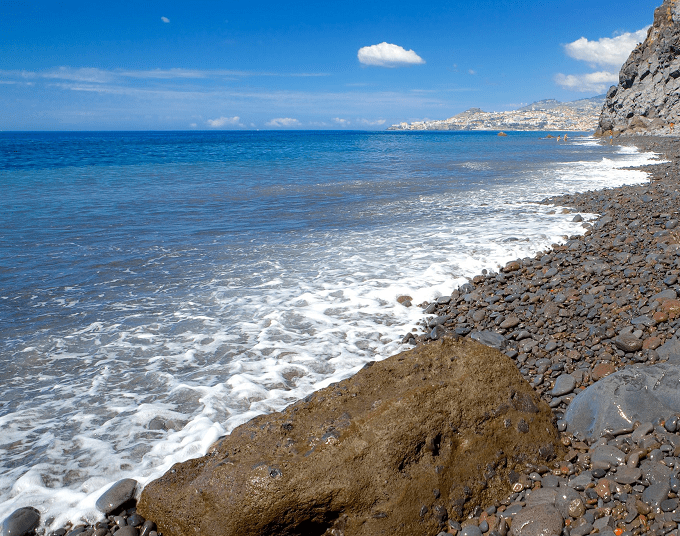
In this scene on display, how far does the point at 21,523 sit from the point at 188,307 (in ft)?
13.8

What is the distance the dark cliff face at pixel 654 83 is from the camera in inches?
2254

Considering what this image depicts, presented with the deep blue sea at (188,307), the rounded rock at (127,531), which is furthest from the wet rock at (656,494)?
the rounded rock at (127,531)

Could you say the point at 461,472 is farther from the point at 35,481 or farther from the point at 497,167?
the point at 497,167

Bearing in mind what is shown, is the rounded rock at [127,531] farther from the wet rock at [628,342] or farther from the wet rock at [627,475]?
the wet rock at [628,342]

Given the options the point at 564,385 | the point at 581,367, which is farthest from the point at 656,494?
the point at 581,367

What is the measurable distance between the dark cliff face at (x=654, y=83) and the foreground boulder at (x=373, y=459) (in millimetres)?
62738

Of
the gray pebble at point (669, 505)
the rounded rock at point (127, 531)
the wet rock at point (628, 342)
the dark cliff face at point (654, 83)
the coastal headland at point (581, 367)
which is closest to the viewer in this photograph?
the gray pebble at point (669, 505)

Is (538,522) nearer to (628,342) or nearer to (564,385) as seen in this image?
(564,385)

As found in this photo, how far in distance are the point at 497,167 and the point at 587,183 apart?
12.0 m

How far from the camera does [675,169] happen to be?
757 inches

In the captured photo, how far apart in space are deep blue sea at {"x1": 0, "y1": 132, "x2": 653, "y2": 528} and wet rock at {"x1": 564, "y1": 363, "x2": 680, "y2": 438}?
243 cm

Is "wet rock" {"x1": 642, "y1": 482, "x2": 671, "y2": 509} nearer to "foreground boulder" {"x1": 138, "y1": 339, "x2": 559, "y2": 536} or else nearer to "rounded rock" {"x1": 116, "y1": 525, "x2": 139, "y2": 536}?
"foreground boulder" {"x1": 138, "y1": 339, "x2": 559, "y2": 536}

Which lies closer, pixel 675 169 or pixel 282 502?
pixel 282 502

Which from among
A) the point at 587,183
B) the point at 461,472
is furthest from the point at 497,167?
the point at 461,472
